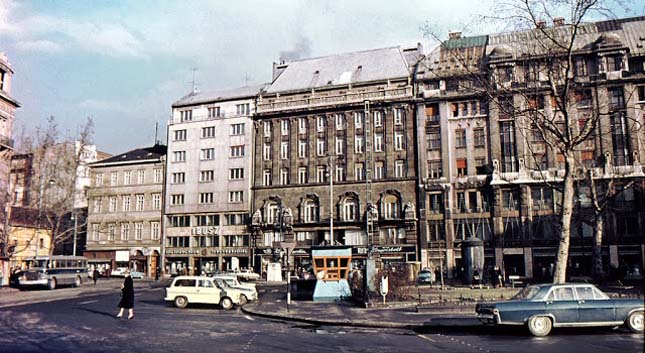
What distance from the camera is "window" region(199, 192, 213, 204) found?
69500mm

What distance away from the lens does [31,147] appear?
54094 mm

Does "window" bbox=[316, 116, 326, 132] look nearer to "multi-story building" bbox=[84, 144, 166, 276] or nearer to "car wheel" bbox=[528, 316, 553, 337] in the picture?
"multi-story building" bbox=[84, 144, 166, 276]

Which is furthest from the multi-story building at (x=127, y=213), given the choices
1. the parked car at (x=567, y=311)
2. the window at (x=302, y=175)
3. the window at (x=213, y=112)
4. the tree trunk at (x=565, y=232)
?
the parked car at (x=567, y=311)

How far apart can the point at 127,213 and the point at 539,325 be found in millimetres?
65541

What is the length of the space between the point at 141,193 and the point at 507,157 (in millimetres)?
46890

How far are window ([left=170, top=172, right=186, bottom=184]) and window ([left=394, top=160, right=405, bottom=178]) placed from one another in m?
28.1

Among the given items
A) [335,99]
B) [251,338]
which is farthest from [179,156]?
[251,338]

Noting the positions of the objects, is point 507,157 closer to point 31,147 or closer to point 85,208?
point 31,147

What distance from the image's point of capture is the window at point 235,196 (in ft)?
223

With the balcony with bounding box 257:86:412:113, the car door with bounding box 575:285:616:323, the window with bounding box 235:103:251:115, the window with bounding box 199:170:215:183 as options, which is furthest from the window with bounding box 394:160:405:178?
the car door with bounding box 575:285:616:323

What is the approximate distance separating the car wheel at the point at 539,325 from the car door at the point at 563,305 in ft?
0.86

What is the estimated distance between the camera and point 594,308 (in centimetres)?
1565

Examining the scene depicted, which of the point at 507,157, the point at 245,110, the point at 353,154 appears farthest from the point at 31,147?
the point at 507,157

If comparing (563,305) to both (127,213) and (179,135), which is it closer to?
(179,135)
